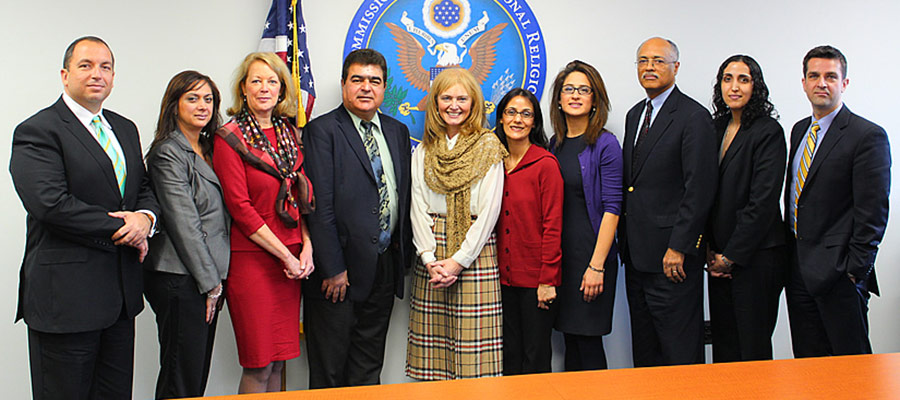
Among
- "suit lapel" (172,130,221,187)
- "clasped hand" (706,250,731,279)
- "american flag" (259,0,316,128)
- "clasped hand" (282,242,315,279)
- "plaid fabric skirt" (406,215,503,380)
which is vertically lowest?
"plaid fabric skirt" (406,215,503,380)

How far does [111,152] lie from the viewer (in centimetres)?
239

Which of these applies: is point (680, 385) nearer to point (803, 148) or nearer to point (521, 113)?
point (521, 113)

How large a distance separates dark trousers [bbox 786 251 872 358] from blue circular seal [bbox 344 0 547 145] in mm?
1689

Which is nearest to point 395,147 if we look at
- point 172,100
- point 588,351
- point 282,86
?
point 282,86

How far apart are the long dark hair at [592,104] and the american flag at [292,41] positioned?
1.26 meters

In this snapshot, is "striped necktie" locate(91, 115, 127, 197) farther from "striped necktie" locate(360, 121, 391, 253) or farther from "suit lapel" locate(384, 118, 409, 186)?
"suit lapel" locate(384, 118, 409, 186)

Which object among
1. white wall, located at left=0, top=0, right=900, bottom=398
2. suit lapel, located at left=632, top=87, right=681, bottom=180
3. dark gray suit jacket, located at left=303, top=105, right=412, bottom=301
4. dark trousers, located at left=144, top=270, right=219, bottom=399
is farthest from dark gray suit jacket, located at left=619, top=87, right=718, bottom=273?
dark trousers, located at left=144, top=270, right=219, bottom=399

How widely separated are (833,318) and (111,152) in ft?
10.3

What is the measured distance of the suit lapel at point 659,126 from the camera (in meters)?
2.95

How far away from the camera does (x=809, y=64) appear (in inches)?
114

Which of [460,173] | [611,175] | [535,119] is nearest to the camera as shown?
[460,173]

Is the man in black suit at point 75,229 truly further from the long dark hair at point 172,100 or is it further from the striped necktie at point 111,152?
the long dark hair at point 172,100

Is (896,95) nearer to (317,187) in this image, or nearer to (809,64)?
(809,64)

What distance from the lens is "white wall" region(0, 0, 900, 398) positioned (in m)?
3.03
